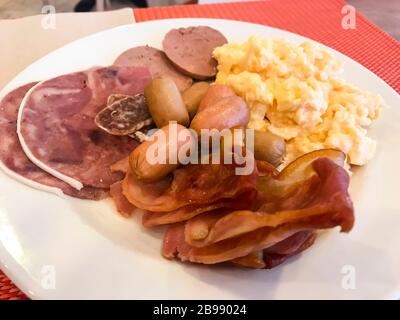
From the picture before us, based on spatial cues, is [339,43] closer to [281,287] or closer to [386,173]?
[386,173]

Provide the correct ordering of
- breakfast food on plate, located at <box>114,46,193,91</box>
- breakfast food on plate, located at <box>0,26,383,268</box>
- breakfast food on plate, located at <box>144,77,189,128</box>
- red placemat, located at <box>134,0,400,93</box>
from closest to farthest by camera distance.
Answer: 1. breakfast food on plate, located at <box>0,26,383,268</box>
2. breakfast food on plate, located at <box>144,77,189,128</box>
3. breakfast food on plate, located at <box>114,46,193,91</box>
4. red placemat, located at <box>134,0,400,93</box>

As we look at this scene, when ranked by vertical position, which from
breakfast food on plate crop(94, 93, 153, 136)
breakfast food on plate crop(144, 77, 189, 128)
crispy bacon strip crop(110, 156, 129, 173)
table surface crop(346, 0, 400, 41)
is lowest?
crispy bacon strip crop(110, 156, 129, 173)

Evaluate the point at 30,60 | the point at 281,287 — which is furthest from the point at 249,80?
the point at 30,60

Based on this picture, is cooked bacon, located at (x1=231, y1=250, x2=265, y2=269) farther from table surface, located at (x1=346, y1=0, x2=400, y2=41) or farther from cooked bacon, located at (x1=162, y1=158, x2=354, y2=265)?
table surface, located at (x1=346, y1=0, x2=400, y2=41)

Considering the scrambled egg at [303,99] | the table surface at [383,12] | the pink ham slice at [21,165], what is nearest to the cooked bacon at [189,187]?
the pink ham slice at [21,165]

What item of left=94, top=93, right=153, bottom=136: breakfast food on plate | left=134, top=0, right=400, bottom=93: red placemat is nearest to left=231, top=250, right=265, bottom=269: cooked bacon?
left=94, top=93, right=153, bottom=136: breakfast food on plate

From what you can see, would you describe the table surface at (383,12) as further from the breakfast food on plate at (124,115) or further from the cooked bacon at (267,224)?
the cooked bacon at (267,224)

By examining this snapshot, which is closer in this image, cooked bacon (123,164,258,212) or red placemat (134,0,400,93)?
cooked bacon (123,164,258,212)
